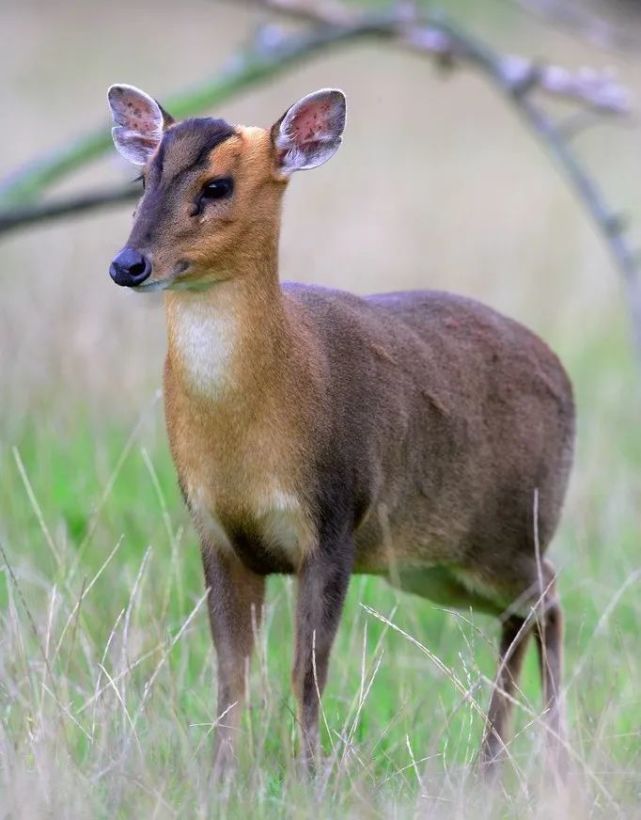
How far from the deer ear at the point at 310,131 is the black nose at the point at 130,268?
703 millimetres

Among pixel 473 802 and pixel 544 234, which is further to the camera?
pixel 544 234

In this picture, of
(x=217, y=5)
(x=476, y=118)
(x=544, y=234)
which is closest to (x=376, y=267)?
(x=544, y=234)

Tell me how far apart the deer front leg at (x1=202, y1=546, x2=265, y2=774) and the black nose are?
974 millimetres

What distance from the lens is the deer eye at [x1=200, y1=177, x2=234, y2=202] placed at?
5.07 metres

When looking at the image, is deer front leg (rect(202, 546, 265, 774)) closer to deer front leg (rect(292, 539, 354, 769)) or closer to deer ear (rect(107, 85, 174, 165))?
deer front leg (rect(292, 539, 354, 769))

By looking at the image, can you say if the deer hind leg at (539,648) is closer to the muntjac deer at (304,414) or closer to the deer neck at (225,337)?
the muntjac deer at (304,414)

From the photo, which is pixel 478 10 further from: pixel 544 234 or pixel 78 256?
pixel 78 256

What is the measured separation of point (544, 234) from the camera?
1466 centimetres

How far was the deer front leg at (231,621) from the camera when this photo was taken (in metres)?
5.35

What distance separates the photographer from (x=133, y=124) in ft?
18.7

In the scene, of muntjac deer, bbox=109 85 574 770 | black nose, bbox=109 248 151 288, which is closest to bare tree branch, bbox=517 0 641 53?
muntjac deer, bbox=109 85 574 770

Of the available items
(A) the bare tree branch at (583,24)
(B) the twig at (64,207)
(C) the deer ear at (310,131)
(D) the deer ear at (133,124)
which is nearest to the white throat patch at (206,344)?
(C) the deer ear at (310,131)

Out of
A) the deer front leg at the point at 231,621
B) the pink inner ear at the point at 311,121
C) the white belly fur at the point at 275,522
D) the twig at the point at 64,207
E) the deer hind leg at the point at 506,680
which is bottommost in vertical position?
the deer hind leg at the point at 506,680

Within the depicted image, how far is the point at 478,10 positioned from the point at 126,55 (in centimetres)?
669
